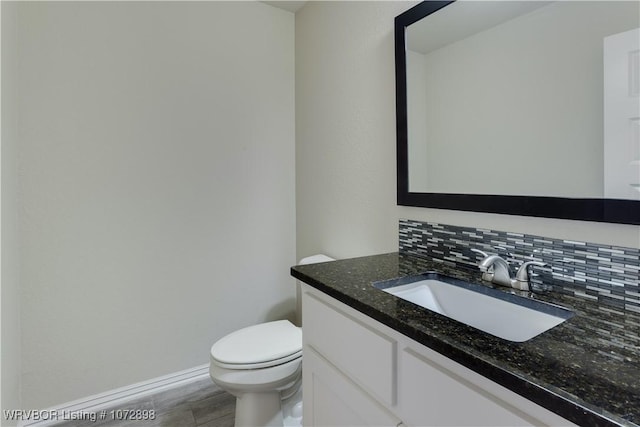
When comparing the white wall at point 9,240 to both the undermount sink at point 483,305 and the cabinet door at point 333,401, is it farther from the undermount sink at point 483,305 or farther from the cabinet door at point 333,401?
the undermount sink at point 483,305

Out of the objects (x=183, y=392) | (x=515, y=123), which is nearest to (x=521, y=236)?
(x=515, y=123)

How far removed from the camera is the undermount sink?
84cm

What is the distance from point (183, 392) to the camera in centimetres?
187

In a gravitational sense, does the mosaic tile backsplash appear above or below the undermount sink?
above

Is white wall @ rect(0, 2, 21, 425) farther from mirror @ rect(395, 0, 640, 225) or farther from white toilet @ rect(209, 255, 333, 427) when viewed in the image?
mirror @ rect(395, 0, 640, 225)

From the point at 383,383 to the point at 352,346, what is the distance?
0.45 feet

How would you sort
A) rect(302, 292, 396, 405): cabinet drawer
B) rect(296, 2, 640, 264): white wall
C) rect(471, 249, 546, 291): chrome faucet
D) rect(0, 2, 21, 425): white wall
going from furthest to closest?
rect(296, 2, 640, 264): white wall → rect(0, 2, 21, 425): white wall → rect(471, 249, 546, 291): chrome faucet → rect(302, 292, 396, 405): cabinet drawer

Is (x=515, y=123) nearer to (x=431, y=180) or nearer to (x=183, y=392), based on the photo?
(x=431, y=180)

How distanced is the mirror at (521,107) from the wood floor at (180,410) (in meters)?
1.44

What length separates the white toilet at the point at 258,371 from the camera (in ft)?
4.48

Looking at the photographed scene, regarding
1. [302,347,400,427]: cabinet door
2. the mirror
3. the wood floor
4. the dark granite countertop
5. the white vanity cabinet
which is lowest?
the wood floor

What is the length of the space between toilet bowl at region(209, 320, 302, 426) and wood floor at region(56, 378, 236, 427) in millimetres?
267

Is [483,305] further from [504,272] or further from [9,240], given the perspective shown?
[9,240]

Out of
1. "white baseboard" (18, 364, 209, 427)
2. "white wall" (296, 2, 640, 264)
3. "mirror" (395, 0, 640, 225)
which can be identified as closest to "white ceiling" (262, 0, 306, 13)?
"white wall" (296, 2, 640, 264)
